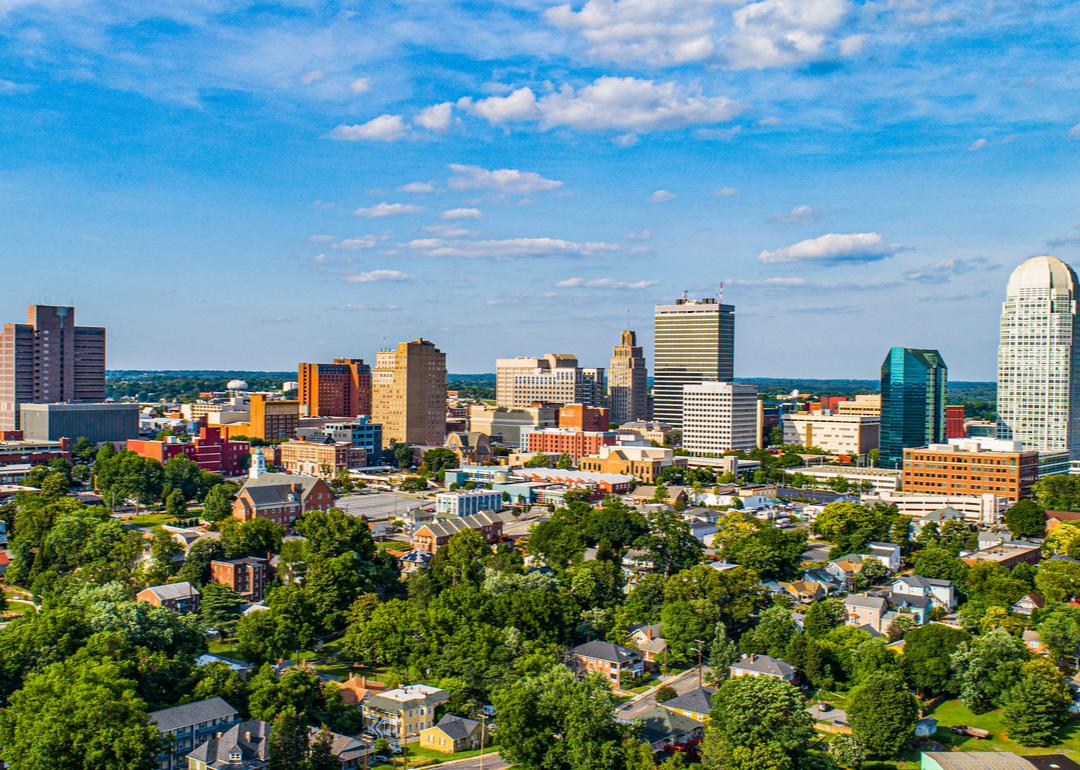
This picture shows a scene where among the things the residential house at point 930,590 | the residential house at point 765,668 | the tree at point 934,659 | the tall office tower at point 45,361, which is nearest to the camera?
the residential house at point 765,668

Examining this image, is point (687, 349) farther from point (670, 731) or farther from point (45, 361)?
point (670, 731)

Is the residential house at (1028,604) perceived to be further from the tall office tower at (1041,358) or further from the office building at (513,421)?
the office building at (513,421)

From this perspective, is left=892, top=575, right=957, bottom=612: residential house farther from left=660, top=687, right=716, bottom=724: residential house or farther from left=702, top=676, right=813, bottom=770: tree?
left=702, top=676, right=813, bottom=770: tree

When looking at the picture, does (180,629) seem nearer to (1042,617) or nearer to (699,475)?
(1042,617)

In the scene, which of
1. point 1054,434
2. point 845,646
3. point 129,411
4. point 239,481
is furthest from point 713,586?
point 129,411

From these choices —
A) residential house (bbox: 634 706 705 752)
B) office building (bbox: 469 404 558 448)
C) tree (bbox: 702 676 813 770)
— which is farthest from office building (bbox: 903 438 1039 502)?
office building (bbox: 469 404 558 448)

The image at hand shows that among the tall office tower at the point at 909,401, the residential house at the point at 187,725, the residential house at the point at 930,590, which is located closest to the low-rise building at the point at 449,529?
the residential house at the point at 930,590
